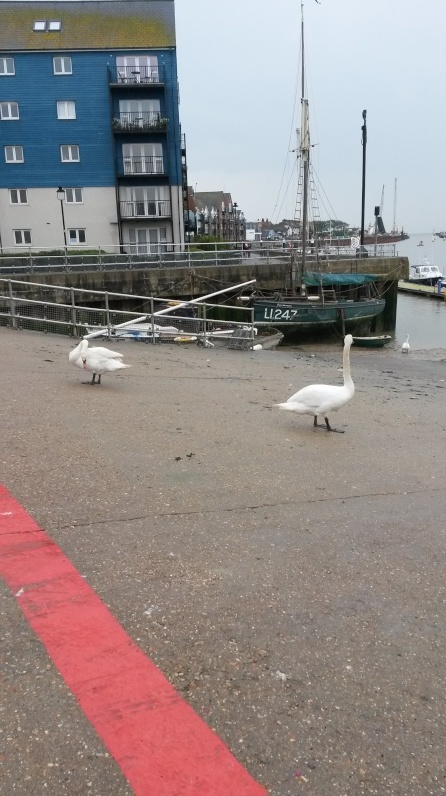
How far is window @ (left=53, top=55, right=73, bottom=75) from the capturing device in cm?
3444

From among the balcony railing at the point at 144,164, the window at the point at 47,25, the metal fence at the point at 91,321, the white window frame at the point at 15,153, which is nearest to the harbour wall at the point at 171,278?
the metal fence at the point at 91,321

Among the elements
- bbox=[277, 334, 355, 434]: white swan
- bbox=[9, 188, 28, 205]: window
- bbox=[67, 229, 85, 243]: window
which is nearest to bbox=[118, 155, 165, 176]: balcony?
bbox=[67, 229, 85, 243]: window

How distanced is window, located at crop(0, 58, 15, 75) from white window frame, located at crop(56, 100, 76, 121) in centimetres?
326

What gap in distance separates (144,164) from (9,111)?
A: 29.1ft

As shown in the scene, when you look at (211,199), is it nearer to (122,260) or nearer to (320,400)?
(122,260)

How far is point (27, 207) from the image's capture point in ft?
115

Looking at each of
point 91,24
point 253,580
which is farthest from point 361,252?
point 253,580

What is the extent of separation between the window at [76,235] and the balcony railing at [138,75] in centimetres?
914

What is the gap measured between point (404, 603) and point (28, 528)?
2512mm

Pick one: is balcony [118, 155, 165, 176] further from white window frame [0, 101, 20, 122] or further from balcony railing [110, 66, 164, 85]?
white window frame [0, 101, 20, 122]

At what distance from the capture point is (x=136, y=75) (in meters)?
34.5

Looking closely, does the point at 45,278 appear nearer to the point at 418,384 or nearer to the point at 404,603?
the point at 418,384

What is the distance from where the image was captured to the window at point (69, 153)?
3512cm

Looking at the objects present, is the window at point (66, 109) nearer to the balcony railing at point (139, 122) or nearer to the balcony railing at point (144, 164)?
the balcony railing at point (139, 122)
